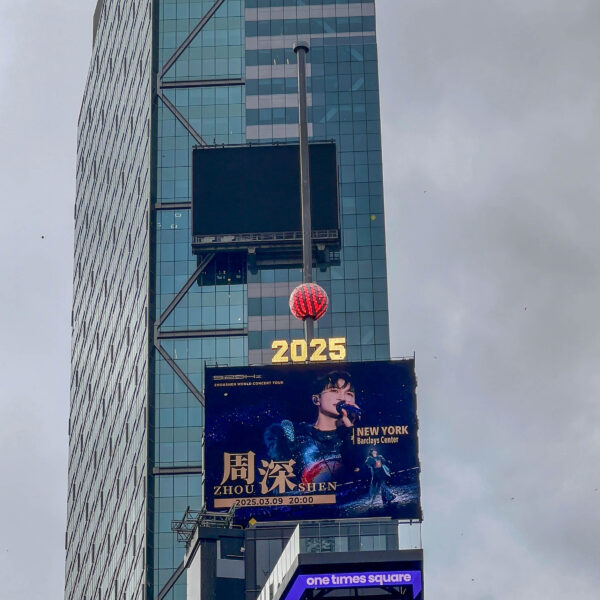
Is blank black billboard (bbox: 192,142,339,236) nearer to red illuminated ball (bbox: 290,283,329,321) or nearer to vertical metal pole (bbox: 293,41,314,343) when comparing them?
vertical metal pole (bbox: 293,41,314,343)

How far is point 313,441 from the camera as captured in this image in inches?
5340

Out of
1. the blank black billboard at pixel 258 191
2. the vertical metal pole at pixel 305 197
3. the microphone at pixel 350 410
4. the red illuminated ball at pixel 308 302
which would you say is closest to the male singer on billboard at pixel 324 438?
the microphone at pixel 350 410

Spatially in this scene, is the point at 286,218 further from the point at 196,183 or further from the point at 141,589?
the point at 141,589

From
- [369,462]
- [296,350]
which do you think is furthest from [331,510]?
[296,350]

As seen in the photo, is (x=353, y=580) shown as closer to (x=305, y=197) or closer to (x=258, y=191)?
(x=305, y=197)

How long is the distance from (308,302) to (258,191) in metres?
57.8

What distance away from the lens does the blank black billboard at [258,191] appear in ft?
643

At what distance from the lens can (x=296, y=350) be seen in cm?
14362

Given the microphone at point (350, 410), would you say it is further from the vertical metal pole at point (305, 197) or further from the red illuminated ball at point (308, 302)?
the red illuminated ball at point (308, 302)

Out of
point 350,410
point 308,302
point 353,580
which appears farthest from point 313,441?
point 353,580

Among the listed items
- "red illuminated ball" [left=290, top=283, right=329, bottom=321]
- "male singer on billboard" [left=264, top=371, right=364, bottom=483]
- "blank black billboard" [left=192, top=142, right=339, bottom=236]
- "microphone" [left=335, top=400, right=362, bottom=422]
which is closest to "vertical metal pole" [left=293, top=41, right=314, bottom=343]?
"red illuminated ball" [left=290, top=283, right=329, bottom=321]

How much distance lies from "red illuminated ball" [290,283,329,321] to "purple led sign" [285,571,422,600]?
1482 inches

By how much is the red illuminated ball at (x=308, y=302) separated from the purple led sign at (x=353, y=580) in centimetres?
3763

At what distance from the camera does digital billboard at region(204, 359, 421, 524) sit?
5285 inches
